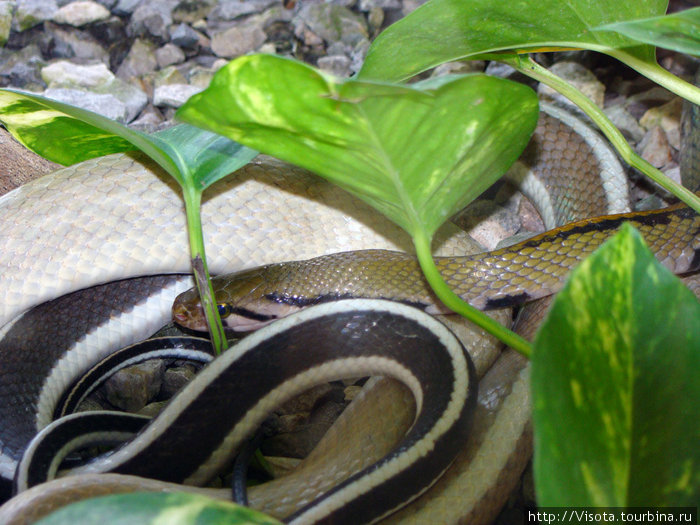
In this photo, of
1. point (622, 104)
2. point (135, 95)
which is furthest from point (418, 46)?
point (135, 95)

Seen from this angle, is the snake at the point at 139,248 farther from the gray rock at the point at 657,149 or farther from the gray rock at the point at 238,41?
the gray rock at the point at 238,41

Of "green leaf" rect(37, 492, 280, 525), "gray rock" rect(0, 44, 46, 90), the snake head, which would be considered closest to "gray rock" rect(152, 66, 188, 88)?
"gray rock" rect(0, 44, 46, 90)

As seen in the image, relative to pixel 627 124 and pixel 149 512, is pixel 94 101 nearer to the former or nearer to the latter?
pixel 627 124

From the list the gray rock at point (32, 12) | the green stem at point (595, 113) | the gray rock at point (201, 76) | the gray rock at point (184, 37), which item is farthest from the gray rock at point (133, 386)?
the gray rock at point (32, 12)

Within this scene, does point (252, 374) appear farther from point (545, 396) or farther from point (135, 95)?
point (135, 95)

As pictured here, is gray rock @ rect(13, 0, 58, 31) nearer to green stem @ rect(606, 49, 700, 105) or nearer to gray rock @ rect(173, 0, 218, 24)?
gray rock @ rect(173, 0, 218, 24)
